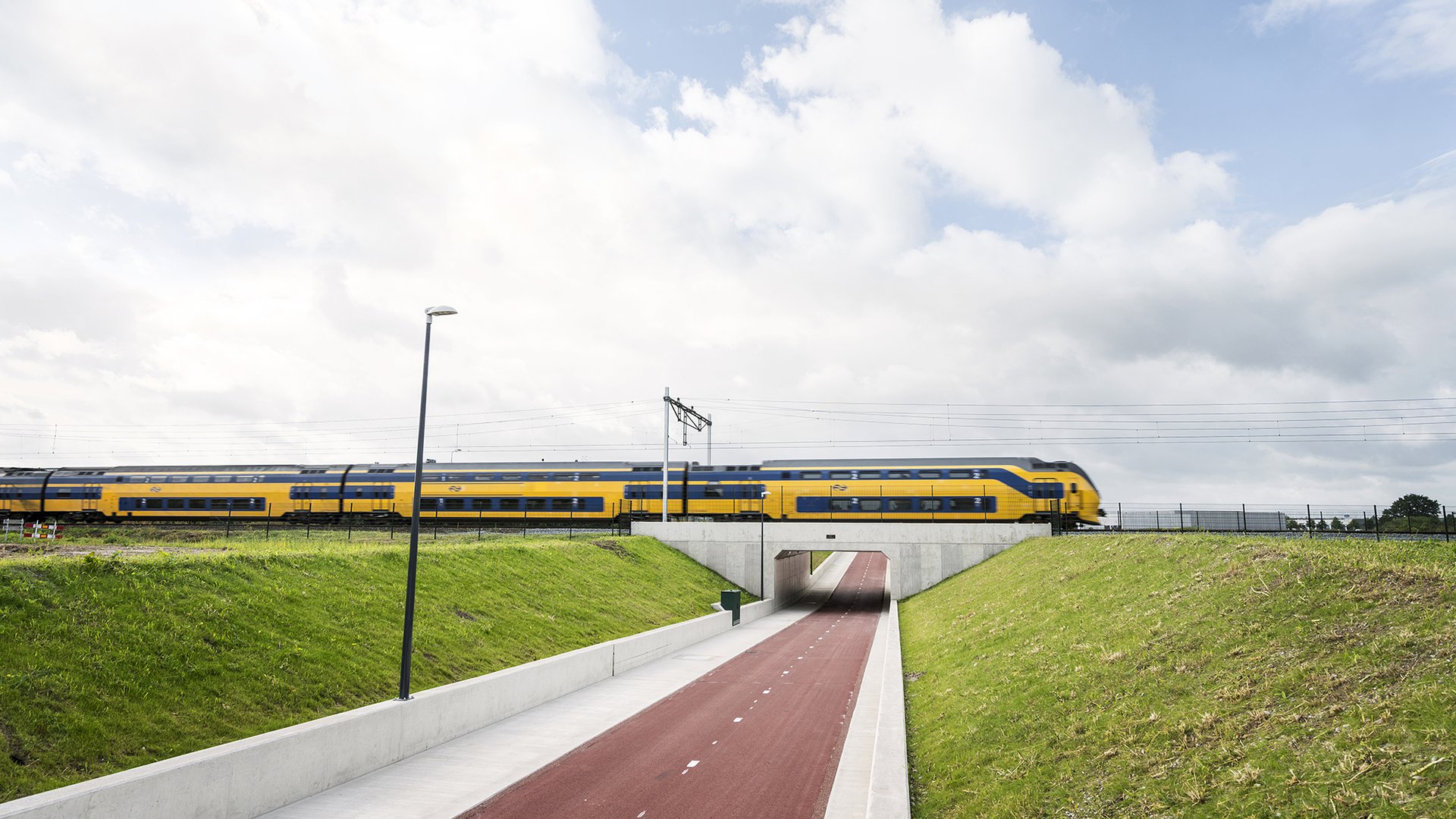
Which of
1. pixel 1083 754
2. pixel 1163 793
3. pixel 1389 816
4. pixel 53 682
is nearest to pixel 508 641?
pixel 53 682

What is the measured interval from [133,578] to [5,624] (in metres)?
3.17

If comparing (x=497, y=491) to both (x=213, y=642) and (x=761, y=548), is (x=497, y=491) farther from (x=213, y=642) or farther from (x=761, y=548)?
(x=213, y=642)

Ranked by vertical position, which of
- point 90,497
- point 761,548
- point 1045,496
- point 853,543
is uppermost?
point 1045,496

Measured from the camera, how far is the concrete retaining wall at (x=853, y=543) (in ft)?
151

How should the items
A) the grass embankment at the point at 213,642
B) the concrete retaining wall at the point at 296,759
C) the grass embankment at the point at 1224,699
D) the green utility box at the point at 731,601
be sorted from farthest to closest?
the green utility box at the point at 731,601, the grass embankment at the point at 213,642, the concrete retaining wall at the point at 296,759, the grass embankment at the point at 1224,699

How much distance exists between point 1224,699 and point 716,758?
896 cm

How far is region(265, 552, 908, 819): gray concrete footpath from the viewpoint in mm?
12125

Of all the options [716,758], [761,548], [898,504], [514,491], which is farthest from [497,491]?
[716,758]

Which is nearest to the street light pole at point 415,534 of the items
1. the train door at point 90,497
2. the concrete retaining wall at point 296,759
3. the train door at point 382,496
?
the concrete retaining wall at point 296,759

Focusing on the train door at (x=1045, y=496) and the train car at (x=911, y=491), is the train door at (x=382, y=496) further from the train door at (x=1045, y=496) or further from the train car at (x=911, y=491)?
the train door at (x=1045, y=496)

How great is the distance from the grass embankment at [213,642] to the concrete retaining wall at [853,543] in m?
22.4

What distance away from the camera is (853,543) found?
1865 inches

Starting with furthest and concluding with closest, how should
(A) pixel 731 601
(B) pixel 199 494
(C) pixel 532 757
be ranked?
1. (B) pixel 199 494
2. (A) pixel 731 601
3. (C) pixel 532 757

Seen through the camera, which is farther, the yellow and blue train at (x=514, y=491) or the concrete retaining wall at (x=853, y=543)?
the yellow and blue train at (x=514, y=491)
